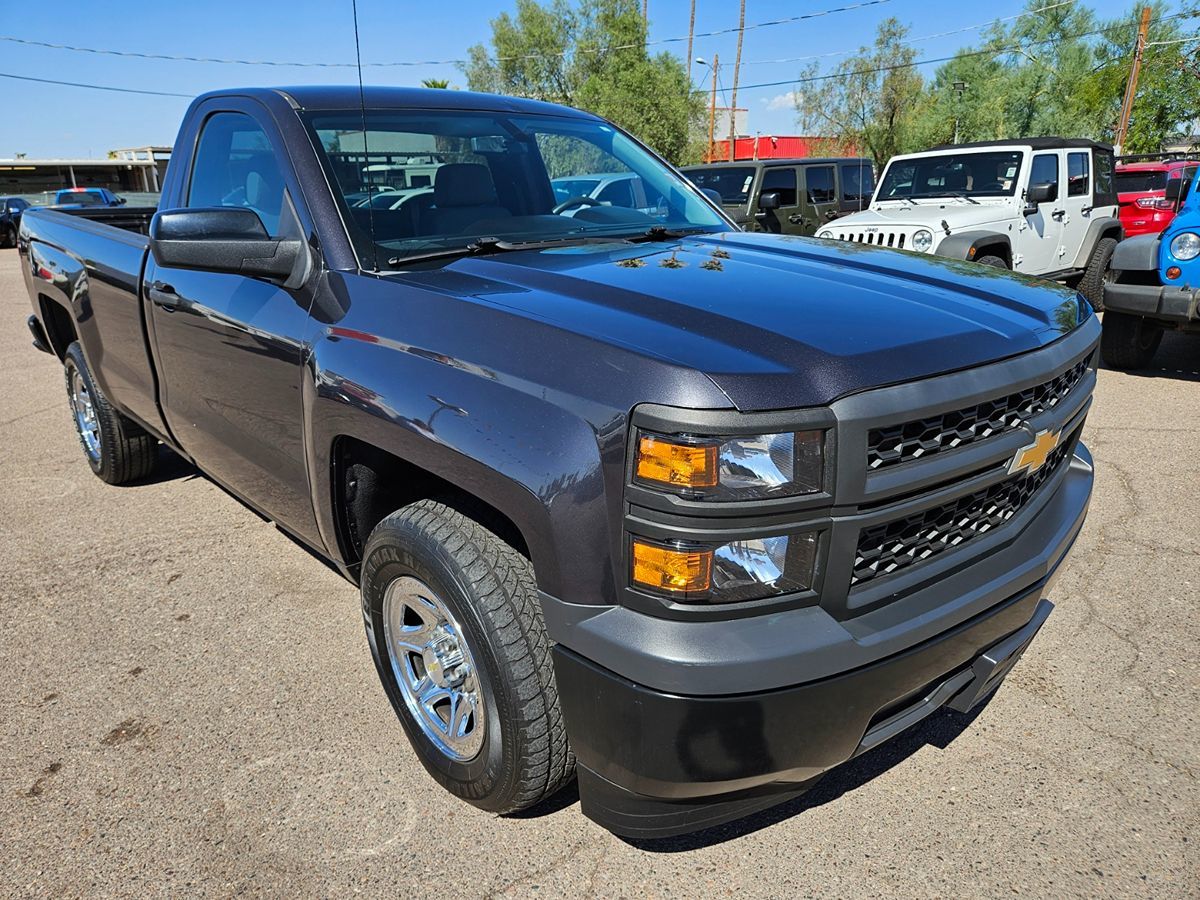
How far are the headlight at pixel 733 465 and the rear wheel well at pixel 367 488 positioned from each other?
0.78 meters

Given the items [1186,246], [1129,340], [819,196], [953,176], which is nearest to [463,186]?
[1186,246]

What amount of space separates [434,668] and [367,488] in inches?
22.5

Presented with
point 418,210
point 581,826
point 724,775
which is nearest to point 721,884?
point 581,826

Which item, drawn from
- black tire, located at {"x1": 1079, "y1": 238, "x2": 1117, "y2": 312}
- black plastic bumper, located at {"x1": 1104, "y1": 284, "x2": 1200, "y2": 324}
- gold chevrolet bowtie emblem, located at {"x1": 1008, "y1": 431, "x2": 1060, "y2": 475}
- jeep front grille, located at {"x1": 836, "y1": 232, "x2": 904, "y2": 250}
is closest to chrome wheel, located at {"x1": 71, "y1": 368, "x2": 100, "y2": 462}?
gold chevrolet bowtie emblem, located at {"x1": 1008, "y1": 431, "x2": 1060, "y2": 475}

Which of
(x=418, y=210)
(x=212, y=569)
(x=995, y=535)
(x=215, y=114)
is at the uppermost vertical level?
(x=215, y=114)

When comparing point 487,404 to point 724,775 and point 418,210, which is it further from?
point 418,210

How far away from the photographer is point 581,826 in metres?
2.30

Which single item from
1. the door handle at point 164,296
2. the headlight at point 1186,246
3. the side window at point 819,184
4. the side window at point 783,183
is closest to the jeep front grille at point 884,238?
the headlight at point 1186,246

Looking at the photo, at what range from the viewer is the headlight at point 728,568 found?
1.61 m

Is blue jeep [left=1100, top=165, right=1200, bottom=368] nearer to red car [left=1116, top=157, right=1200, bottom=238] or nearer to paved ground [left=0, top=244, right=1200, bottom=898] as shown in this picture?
paved ground [left=0, top=244, right=1200, bottom=898]

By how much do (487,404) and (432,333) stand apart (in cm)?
31

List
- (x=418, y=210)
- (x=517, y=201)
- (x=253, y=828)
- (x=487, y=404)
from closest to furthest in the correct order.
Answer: (x=487, y=404) → (x=253, y=828) → (x=418, y=210) → (x=517, y=201)

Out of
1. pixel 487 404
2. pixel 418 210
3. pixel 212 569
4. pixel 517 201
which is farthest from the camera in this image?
pixel 212 569

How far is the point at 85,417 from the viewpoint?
199 inches
